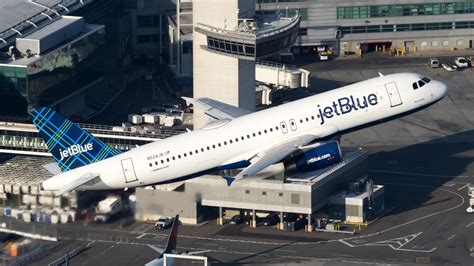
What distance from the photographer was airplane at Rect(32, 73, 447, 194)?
18062 centimetres

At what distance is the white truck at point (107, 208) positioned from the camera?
185750 millimetres

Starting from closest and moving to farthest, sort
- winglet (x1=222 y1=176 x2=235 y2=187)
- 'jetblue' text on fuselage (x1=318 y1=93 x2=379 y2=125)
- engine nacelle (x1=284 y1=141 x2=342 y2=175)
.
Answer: engine nacelle (x1=284 y1=141 x2=342 y2=175) < 'jetblue' text on fuselage (x1=318 y1=93 x2=379 y2=125) < winglet (x1=222 y1=176 x2=235 y2=187)

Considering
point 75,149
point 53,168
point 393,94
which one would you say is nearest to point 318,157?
point 393,94

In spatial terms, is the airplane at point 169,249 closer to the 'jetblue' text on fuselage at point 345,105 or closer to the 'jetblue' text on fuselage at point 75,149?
the 'jetblue' text on fuselage at point 75,149

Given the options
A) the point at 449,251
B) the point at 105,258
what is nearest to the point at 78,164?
the point at 105,258

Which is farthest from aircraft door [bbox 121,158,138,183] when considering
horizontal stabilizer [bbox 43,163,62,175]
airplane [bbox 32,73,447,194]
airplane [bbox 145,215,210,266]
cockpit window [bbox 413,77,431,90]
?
cockpit window [bbox 413,77,431,90]

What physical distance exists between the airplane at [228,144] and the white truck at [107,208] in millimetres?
4772

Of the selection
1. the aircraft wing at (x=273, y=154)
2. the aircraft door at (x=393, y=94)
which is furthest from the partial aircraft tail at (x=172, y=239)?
the aircraft door at (x=393, y=94)

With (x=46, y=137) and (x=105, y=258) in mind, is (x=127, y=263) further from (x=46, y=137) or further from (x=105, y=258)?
(x=46, y=137)

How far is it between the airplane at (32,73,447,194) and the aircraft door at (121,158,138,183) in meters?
0.12

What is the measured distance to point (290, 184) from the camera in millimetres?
198500

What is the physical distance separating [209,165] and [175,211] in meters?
18.5

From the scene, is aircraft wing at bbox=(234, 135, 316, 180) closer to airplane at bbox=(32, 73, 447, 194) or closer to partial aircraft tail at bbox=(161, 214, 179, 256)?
airplane at bbox=(32, 73, 447, 194)

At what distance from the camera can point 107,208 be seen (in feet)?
611
